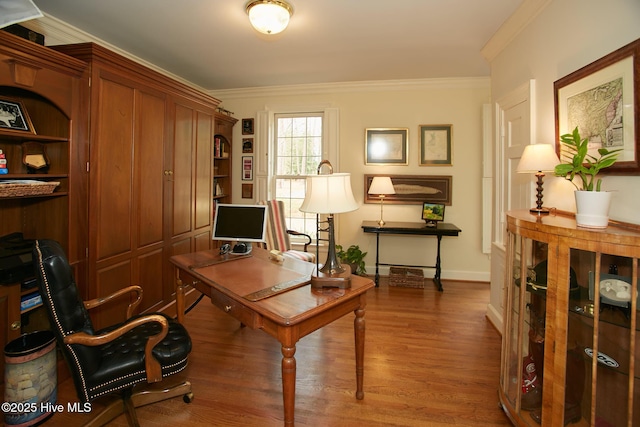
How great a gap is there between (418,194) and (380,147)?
844 mm

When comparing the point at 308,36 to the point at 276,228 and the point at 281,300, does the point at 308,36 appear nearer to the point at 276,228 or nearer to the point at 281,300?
the point at 276,228

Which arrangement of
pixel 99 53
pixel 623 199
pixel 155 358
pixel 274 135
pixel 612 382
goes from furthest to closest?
pixel 274 135
pixel 99 53
pixel 155 358
pixel 623 199
pixel 612 382

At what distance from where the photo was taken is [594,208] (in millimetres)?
1406

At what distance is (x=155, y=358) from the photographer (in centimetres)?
175

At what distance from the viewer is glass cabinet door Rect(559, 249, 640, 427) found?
4.15 feet

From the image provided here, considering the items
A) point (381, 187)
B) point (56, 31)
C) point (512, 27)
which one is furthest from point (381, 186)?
point (56, 31)

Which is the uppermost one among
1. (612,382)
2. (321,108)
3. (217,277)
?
(321,108)

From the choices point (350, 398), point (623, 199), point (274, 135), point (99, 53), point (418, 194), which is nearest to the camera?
point (623, 199)

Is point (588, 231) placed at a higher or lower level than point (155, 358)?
higher

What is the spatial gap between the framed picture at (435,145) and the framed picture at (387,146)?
0.22 meters

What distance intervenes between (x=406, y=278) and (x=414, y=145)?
182 centimetres

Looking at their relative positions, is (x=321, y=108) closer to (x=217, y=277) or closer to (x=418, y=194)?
(x=418, y=194)

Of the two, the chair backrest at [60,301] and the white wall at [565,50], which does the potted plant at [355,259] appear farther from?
the chair backrest at [60,301]

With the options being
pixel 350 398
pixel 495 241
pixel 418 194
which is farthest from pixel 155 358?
pixel 418 194
